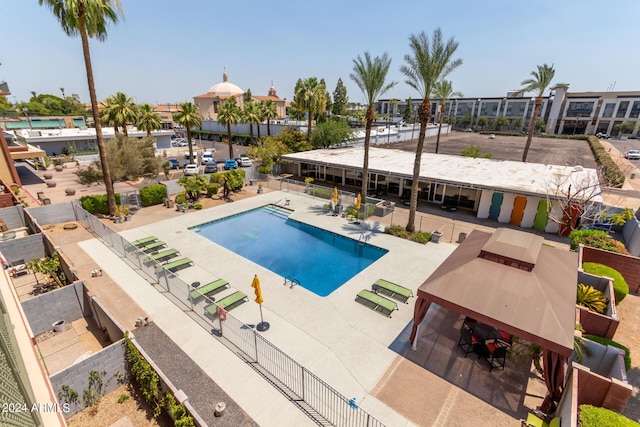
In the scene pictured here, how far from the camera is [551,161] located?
168 ft

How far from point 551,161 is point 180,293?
60.1 metres

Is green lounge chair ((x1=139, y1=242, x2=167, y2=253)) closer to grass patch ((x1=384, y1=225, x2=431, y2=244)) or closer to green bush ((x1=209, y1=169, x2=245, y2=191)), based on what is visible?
green bush ((x1=209, y1=169, x2=245, y2=191))

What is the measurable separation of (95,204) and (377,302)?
963 inches

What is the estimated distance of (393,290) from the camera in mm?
15227

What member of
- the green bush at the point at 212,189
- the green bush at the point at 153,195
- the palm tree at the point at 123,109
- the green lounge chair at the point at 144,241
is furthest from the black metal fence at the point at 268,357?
the palm tree at the point at 123,109

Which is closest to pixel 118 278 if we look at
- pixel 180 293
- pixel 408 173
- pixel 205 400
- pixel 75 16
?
pixel 180 293

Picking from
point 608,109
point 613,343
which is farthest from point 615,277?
point 608,109

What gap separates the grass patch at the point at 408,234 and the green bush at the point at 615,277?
337 inches

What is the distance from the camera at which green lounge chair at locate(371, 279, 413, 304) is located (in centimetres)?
1498

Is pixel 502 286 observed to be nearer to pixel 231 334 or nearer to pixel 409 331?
pixel 409 331

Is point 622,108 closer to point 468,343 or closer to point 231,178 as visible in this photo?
point 231,178

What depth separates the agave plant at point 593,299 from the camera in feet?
42.2

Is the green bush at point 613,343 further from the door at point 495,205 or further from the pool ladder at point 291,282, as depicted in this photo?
the door at point 495,205

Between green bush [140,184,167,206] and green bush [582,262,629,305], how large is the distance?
31.7m
